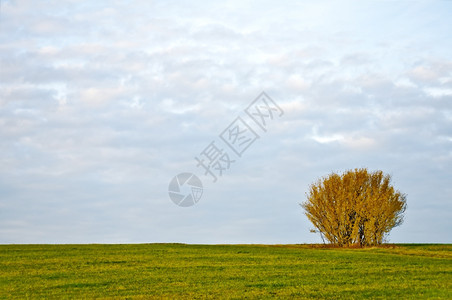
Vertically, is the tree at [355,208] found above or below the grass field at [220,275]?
above

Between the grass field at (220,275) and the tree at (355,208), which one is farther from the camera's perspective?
the tree at (355,208)

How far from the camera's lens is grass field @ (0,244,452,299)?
2234 cm

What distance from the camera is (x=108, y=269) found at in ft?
101

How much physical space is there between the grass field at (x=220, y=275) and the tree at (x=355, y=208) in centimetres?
1051

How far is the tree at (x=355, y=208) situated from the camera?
51.2m

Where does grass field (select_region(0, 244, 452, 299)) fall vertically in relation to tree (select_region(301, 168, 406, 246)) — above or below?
below

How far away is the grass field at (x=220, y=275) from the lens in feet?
73.3

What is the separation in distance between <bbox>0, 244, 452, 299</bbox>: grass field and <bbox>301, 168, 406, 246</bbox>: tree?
34.5 ft

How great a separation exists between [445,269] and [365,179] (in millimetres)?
22799

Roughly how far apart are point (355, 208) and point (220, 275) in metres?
27.5

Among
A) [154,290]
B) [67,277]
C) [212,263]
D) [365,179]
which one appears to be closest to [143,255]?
[212,263]

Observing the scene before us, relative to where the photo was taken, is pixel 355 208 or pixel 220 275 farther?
pixel 355 208

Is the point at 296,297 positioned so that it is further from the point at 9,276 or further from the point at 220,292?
the point at 9,276

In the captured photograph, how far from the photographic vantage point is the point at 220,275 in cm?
2742
